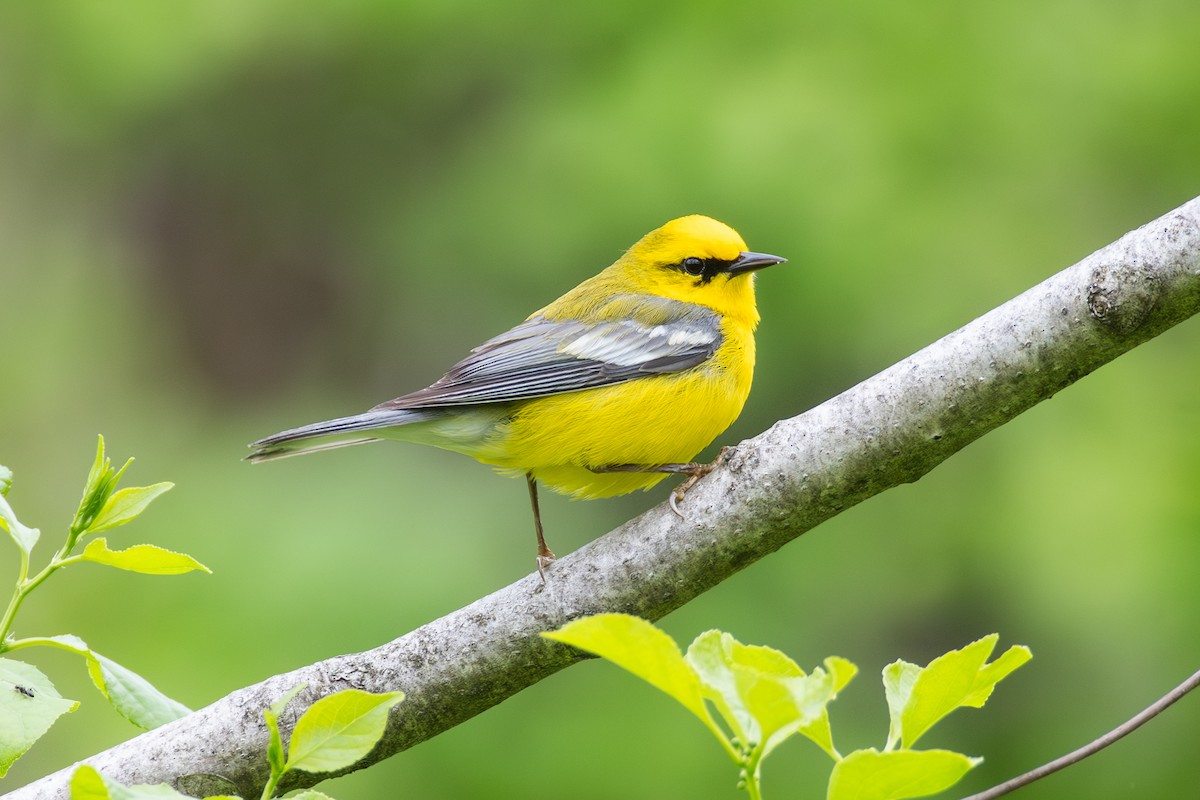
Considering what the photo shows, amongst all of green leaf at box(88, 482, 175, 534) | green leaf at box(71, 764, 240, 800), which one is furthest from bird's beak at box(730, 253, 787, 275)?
green leaf at box(71, 764, 240, 800)

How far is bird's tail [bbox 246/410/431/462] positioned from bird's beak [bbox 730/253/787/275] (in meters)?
1.32

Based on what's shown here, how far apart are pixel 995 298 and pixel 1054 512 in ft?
3.36

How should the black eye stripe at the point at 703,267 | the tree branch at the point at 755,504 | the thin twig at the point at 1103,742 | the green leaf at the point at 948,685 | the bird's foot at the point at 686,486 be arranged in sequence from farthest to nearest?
the black eye stripe at the point at 703,267 → the bird's foot at the point at 686,486 → the tree branch at the point at 755,504 → the thin twig at the point at 1103,742 → the green leaf at the point at 948,685

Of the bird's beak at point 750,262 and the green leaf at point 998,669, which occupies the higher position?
the bird's beak at point 750,262

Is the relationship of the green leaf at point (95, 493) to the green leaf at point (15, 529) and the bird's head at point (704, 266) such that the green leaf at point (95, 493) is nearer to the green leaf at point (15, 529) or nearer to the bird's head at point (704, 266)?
the green leaf at point (15, 529)

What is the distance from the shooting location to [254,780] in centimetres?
235

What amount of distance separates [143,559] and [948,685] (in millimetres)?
1044

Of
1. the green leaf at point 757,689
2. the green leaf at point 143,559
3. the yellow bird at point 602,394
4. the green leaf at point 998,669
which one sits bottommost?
the green leaf at point 998,669

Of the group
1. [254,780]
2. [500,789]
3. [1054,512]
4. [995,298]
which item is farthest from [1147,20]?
[254,780]

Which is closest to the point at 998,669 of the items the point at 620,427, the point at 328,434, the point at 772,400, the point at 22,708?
the point at 22,708

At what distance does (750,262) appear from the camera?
14.4 feet

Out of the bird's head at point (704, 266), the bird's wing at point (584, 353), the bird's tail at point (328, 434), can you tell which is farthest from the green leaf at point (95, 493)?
the bird's head at point (704, 266)

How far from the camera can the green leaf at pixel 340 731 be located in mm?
1198

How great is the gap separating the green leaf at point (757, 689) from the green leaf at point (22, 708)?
2.85 feet
